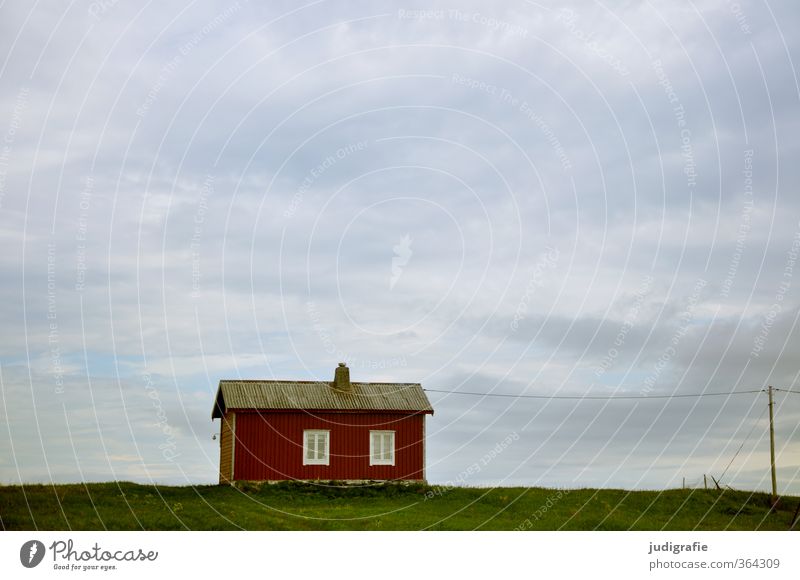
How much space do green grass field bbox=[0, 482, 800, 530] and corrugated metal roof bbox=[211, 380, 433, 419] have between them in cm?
385

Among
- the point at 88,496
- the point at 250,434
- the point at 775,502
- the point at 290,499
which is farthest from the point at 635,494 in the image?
the point at 88,496

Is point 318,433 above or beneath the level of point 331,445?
above

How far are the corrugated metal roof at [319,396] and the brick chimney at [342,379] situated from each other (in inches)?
8.9

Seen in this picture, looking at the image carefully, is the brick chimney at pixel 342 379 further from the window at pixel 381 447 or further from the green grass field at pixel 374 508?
the green grass field at pixel 374 508

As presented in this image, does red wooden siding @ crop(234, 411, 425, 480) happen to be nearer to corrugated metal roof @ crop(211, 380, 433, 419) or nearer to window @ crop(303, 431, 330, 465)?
window @ crop(303, 431, 330, 465)

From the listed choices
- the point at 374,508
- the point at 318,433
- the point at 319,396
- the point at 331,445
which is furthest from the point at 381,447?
the point at 374,508

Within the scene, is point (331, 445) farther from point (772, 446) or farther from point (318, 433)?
point (772, 446)

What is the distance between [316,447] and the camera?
39.3 m

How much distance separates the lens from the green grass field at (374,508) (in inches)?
1019

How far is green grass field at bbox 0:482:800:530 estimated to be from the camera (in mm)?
25891

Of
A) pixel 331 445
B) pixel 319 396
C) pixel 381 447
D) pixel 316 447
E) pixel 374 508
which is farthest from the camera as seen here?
pixel 319 396

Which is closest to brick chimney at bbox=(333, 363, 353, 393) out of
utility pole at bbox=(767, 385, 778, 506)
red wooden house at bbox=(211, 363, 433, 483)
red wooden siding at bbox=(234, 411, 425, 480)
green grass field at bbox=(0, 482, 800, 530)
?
red wooden house at bbox=(211, 363, 433, 483)

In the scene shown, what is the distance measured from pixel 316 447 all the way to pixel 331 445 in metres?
0.68
